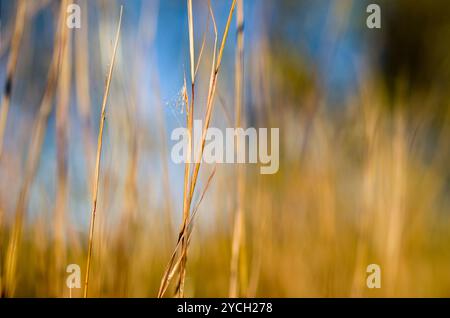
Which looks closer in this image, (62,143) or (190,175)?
(190,175)

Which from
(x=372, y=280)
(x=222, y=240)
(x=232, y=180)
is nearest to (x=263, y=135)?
(x=232, y=180)

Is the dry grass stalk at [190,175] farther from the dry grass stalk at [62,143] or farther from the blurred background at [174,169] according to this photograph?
the dry grass stalk at [62,143]

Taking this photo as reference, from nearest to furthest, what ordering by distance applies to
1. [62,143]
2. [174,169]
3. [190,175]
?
[190,175] → [62,143] → [174,169]

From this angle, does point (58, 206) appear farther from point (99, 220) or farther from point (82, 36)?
point (82, 36)

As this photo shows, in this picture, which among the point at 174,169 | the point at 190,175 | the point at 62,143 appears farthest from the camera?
the point at 174,169

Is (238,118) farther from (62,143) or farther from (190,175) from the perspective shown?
(62,143)

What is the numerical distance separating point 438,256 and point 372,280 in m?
0.86

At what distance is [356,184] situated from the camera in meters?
1.43

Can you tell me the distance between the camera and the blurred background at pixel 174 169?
2.25 ft

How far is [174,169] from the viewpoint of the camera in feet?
2.73

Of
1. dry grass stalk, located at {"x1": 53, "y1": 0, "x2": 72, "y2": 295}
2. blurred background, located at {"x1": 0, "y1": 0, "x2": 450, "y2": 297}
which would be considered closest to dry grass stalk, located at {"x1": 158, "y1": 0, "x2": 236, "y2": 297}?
blurred background, located at {"x1": 0, "y1": 0, "x2": 450, "y2": 297}

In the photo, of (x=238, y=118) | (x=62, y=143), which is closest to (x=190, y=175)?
(x=238, y=118)

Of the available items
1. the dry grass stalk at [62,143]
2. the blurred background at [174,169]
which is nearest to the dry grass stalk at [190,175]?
the blurred background at [174,169]
